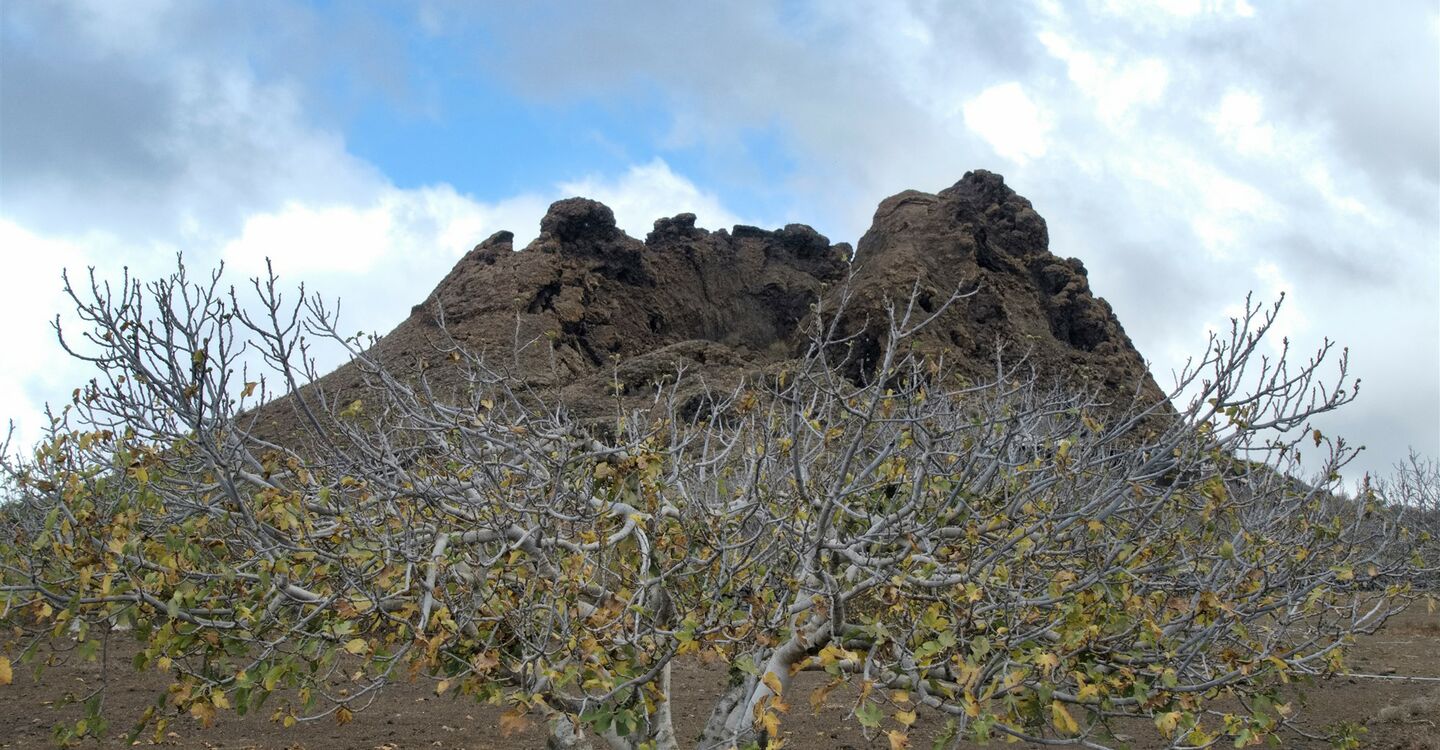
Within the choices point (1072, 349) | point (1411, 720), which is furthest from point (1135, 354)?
point (1411, 720)

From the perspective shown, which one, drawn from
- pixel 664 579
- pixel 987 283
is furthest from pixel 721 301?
pixel 664 579

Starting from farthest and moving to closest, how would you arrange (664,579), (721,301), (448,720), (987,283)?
(721,301)
(987,283)
(448,720)
(664,579)

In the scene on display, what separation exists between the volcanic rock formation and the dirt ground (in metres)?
16.7

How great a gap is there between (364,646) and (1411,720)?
336 inches

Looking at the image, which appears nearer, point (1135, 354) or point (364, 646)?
point (364, 646)

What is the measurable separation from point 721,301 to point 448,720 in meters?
37.1

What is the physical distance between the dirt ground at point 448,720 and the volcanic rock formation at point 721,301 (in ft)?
54.9

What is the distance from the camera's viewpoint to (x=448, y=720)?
31.0 ft

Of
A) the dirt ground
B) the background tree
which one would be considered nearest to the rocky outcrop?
the dirt ground

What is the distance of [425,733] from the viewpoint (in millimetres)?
8930

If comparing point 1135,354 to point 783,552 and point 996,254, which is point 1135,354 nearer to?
point 996,254

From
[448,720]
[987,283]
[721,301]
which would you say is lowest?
[448,720]

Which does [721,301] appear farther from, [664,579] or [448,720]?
[664,579]

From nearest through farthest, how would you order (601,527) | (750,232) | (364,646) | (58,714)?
(364,646) < (601,527) < (58,714) < (750,232)
